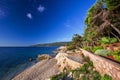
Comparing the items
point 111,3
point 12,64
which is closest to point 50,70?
point 111,3

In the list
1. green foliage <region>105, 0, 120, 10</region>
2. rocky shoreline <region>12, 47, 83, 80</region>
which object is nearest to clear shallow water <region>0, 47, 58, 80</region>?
rocky shoreline <region>12, 47, 83, 80</region>

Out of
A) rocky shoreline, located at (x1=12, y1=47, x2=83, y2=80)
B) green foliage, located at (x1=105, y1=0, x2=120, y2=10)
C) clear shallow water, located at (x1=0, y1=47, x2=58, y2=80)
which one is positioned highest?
green foliage, located at (x1=105, y1=0, x2=120, y2=10)

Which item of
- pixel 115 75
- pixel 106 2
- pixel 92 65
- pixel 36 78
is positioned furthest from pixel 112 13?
pixel 36 78

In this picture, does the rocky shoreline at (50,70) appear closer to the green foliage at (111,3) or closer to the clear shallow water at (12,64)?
the clear shallow water at (12,64)

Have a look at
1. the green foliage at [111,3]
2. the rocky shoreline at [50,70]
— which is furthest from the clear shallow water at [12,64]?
the green foliage at [111,3]

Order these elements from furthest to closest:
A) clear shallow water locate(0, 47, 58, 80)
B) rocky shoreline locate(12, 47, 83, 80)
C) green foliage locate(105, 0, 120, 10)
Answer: clear shallow water locate(0, 47, 58, 80) → green foliage locate(105, 0, 120, 10) → rocky shoreline locate(12, 47, 83, 80)

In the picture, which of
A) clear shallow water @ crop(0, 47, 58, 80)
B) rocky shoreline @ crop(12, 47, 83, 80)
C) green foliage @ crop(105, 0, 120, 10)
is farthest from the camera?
clear shallow water @ crop(0, 47, 58, 80)

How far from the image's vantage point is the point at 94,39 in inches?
1056

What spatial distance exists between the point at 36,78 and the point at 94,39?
56.8ft

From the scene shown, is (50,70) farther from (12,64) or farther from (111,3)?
(12,64)

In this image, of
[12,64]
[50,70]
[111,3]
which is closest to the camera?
[111,3]

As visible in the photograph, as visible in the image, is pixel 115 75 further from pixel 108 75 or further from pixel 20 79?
pixel 20 79

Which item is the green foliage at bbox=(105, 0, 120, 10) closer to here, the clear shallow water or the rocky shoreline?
the rocky shoreline

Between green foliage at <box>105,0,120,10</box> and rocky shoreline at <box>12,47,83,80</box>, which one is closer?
rocky shoreline at <box>12,47,83,80</box>
